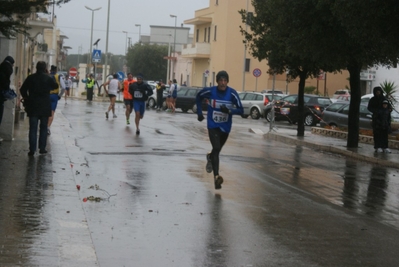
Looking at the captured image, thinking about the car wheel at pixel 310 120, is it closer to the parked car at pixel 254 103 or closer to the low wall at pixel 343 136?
the parked car at pixel 254 103

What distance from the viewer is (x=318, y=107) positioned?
134ft

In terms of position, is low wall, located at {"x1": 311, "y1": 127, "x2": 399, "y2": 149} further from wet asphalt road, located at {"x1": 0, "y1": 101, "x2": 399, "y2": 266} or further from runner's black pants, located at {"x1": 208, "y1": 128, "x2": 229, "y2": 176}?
runner's black pants, located at {"x1": 208, "y1": 128, "x2": 229, "y2": 176}

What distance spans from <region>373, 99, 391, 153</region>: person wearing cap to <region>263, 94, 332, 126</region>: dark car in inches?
701

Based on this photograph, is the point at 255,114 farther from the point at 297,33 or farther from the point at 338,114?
the point at 297,33

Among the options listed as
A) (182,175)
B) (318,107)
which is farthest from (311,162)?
(318,107)

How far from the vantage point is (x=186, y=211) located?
9969 mm

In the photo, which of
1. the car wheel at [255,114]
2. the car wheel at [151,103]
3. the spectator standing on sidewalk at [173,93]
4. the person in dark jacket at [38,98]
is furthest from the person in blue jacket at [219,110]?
the car wheel at [151,103]

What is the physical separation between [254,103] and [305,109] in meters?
6.51

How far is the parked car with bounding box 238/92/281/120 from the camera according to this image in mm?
46344

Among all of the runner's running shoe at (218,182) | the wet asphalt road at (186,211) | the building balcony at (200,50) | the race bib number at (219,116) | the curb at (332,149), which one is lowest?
the curb at (332,149)

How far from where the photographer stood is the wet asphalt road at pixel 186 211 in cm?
750

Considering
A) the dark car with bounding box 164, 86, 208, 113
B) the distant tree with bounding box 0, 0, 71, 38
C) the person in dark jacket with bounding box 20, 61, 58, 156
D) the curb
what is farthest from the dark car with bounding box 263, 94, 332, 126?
the distant tree with bounding box 0, 0, 71, 38

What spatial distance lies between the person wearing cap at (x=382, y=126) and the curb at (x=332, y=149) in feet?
2.60

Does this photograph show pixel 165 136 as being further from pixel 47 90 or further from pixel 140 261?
pixel 140 261
